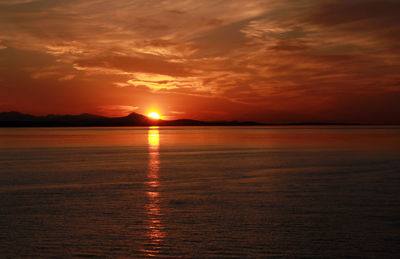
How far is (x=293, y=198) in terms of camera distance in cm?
1692

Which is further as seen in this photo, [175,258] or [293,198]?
[293,198]

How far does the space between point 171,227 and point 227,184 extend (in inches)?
354

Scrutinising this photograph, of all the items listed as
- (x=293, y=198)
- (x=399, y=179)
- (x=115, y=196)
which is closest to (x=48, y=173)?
(x=115, y=196)

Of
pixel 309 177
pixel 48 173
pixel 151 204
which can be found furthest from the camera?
pixel 48 173

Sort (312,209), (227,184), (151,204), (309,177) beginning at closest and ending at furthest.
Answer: (312,209) → (151,204) → (227,184) → (309,177)

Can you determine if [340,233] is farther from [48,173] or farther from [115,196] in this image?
[48,173]

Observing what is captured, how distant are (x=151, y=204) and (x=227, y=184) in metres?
6.33

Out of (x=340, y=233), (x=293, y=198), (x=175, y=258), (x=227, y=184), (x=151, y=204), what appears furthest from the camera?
(x=227, y=184)

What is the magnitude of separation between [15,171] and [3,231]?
16302 mm

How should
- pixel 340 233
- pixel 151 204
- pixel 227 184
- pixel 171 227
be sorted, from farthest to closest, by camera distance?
1. pixel 227 184
2. pixel 151 204
3. pixel 171 227
4. pixel 340 233

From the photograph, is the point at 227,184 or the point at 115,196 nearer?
the point at 115,196

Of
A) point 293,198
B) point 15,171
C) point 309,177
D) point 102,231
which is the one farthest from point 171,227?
point 15,171

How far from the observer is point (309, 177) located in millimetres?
23453

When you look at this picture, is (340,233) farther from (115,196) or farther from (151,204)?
(115,196)
